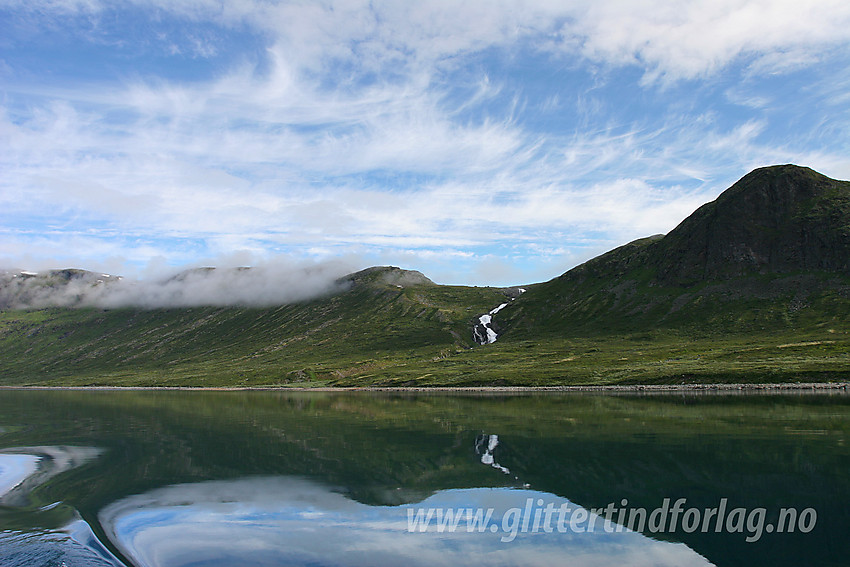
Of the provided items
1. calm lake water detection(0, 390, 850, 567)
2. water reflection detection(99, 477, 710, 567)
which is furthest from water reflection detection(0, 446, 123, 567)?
water reflection detection(99, 477, 710, 567)

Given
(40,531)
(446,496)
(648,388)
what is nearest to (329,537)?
(446,496)

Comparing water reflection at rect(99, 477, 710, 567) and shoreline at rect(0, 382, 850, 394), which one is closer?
water reflection at rect(99, 477, 710, 567)

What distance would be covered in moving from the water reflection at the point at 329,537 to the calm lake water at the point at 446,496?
114 millimetres

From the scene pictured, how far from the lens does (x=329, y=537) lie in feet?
73.3

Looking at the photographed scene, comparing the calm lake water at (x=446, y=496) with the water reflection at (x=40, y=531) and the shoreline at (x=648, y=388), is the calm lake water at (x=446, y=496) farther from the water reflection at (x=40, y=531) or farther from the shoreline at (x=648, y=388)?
the shoreline at (x=648, y=388)

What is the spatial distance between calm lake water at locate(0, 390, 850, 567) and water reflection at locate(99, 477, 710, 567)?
11 centimetres

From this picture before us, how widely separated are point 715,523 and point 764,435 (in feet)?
88.1

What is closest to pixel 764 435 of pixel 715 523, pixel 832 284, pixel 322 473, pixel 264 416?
pixel 715 523

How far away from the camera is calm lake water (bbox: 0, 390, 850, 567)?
20156 millimetres

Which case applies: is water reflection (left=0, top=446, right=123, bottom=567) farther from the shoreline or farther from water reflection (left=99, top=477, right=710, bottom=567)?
the shoreline

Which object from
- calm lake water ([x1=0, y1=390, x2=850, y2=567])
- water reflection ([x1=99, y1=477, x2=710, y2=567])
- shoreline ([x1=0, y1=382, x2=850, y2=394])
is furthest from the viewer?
shoreline ([x1=0, y1=382, x2=850, y2=394])

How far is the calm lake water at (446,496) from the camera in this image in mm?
20156

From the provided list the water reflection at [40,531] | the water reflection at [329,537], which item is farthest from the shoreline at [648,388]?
the water reflection at [40,531]

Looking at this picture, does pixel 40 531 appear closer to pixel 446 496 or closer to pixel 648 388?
pixel 446 496
